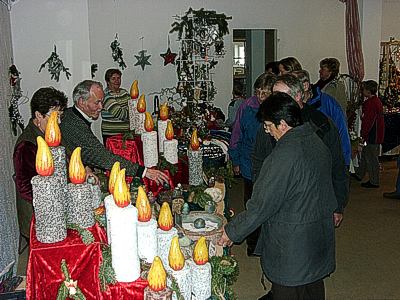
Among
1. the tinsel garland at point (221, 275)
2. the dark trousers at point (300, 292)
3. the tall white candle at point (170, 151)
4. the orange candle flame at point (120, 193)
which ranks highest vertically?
the orange candle flame at point (120, 193)

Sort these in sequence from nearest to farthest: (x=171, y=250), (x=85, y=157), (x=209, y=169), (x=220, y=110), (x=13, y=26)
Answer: (x=171, y=250)
(x=85, y=157)
(x=209, y=169)
(x=13, y=26)
(x=220, y=110)

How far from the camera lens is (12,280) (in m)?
2.28

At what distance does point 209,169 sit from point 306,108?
33.5 inches

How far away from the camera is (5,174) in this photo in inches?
154

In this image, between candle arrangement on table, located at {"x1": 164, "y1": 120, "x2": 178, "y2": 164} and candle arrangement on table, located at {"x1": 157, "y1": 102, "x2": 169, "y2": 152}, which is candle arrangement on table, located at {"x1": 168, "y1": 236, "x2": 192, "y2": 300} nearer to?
candle arrangement on table, located at {"x1": 164, "y1": 120, "x2": 178, "y2": 164}

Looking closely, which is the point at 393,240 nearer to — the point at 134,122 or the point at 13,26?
the point at 134,122

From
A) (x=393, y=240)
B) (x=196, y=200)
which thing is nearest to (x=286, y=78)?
(x=196, y=200)

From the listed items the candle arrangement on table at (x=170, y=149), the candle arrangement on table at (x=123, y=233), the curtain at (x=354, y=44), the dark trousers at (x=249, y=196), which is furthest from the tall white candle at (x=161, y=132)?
the curtain at (x=354, y=44)

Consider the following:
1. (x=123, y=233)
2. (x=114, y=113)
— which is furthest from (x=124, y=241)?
(x=114, y=113)

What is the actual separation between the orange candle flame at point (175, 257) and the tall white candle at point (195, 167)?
1.47 m

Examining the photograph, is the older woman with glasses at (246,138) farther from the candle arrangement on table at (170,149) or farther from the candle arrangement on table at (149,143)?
the candle arrangement on table at (149,143)

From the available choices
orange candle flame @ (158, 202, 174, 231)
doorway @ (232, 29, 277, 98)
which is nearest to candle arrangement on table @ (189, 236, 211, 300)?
orange candle flame @ (158, 202, 174, 231)

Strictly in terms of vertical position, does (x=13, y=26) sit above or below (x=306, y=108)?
above

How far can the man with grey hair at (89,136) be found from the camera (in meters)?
2.61
